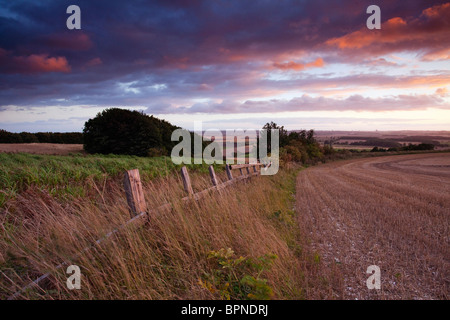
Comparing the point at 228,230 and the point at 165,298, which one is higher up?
the point at 228,230

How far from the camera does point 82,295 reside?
280cm

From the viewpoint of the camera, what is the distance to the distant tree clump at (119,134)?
33.6 m

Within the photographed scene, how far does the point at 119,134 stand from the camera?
3444 cm

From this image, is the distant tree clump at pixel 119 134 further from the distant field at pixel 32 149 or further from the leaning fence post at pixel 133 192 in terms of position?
the leaning fence post at pixel 133 192

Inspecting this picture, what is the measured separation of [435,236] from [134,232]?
6714 millimetres

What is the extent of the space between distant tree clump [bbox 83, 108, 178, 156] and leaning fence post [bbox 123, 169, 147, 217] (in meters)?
29.4

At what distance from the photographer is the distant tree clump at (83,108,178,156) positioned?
3359cm

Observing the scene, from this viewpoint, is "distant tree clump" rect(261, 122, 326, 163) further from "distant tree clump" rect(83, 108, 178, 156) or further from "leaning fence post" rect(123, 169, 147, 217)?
"leaning fence post" rect(123, 169, 147, 217)

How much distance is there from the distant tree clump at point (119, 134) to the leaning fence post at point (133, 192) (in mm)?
29380

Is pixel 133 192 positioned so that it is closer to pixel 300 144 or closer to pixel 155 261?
pixel 155 261

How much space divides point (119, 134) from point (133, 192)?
3390 cm
